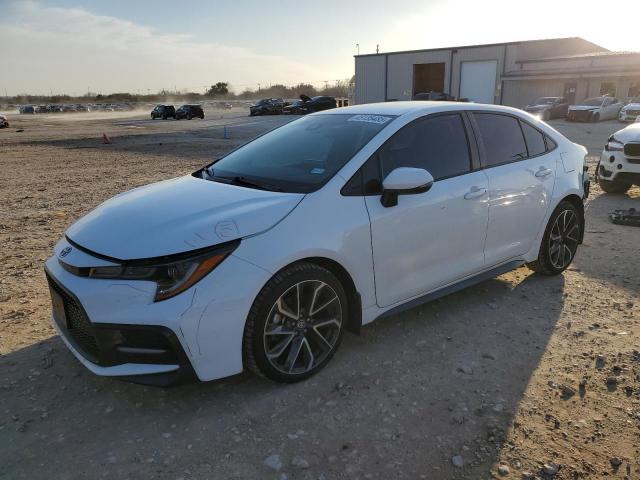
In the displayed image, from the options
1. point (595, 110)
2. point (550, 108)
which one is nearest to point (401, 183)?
point (595, 110)

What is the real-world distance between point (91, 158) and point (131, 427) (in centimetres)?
1401

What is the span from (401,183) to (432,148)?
724mm

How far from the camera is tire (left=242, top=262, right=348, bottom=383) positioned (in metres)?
2.92

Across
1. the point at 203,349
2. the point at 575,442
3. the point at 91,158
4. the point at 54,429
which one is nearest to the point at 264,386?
the point at 203,349

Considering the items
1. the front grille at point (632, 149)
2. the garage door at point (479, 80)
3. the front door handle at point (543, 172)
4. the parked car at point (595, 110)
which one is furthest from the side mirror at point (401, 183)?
the garage door at point (479, 80)

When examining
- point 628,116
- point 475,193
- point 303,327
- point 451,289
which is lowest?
point 628,116

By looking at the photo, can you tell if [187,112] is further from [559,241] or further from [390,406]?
[390,406]

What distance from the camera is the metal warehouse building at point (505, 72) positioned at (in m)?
37.2

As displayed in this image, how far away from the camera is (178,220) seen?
2965 millimetres

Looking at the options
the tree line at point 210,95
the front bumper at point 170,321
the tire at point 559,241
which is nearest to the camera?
the front bumper at point 170,321

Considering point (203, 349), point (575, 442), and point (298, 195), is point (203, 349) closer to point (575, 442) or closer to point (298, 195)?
point (298, 195)

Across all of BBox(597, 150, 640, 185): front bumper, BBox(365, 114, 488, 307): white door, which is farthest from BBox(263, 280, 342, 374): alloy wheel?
BBox(597, 150, 640, 185): front bumper

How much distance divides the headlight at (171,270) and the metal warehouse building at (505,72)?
41292 mm

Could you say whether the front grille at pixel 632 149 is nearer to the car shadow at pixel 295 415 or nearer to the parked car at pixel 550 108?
the car shadow at pixel 295 415
